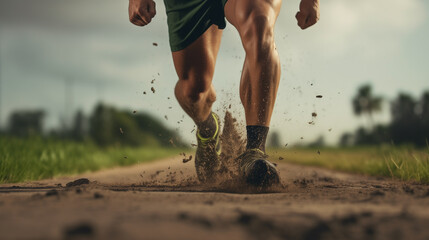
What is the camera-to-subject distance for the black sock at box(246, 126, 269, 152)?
2812 millimetres

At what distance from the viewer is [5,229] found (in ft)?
3.93

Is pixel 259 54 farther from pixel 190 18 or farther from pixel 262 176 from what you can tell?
pixel 190 18

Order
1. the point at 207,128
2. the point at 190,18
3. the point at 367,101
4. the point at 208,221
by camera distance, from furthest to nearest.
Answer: the point at 367,101 → the point at 207,128 → the point at 190,18 → the point at 208,221

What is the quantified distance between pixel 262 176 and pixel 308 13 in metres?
1.44

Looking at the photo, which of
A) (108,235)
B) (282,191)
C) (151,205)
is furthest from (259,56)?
(108,235)

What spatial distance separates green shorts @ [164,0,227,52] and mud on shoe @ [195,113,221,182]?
0.92 metres

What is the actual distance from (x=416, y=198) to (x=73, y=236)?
5.34ft

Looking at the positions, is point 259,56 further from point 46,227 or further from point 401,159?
point 401,159

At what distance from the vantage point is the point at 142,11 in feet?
11.6

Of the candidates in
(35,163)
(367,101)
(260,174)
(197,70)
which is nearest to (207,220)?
(260,174)

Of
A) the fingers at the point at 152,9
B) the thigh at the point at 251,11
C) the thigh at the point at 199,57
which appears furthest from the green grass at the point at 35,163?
the thigh at the point at 251,11

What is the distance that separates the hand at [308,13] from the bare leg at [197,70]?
858 mm

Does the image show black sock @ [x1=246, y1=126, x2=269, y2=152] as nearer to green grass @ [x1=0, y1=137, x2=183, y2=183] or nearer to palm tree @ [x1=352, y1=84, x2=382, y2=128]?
green grass @ [x1=0, y1=137, x2=183, y2=183]

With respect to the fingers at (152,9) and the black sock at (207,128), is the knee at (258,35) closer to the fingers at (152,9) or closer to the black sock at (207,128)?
the fingers at (152,9)
